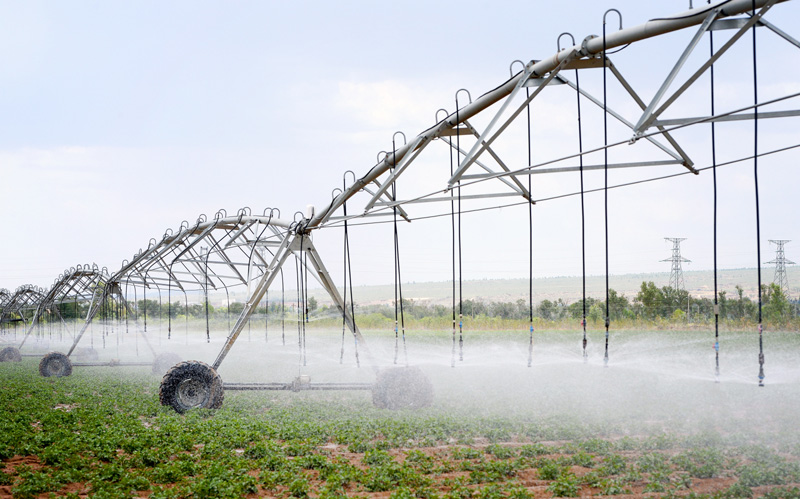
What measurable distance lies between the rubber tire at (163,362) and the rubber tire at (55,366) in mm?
3578

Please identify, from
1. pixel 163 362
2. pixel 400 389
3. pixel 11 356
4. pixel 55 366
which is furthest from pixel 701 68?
pixel 11 356

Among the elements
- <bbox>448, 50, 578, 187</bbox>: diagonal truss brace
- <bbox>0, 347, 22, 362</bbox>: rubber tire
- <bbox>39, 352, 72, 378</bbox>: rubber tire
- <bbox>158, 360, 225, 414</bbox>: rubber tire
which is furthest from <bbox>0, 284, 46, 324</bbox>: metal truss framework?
<bbox>448, 50, 578, 187</bbox>: diagonal truss brace

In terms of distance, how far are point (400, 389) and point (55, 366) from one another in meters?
15.9

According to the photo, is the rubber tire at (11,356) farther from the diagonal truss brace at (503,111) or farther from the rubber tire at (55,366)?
the diagonal truss brace at (503,111)

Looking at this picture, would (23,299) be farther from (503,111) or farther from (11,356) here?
(503,111)

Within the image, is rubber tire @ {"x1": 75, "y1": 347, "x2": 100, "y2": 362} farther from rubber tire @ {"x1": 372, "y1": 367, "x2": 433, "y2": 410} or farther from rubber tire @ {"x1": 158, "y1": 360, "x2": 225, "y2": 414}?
rubber tire @ {"x1": 372, "y1": 367, "x2": 433, "y2": 410}

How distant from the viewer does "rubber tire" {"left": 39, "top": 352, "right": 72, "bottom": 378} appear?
22578mm

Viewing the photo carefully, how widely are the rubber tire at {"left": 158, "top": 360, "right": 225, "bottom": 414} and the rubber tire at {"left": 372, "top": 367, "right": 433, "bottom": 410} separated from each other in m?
3.36

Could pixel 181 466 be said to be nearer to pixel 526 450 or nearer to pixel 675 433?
pixel 526 450

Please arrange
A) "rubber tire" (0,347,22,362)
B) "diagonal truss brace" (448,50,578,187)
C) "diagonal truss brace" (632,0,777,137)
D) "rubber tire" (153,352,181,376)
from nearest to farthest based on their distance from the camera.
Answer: "diagonal truss brace" (632,0,777,137), "diagonal truss brace" (448,50,578,187), "rubber tire" (153,352,181,376), "rubber tire" (0,347,22,362)

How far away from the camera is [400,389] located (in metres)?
13.0

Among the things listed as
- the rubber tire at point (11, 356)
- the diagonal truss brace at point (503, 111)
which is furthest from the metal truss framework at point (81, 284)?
the diagonal truss brace at point (503, 111)

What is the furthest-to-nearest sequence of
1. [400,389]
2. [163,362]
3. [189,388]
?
[163,362]
[189,388]
[400,389]

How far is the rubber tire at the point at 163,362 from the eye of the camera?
71.1ft
